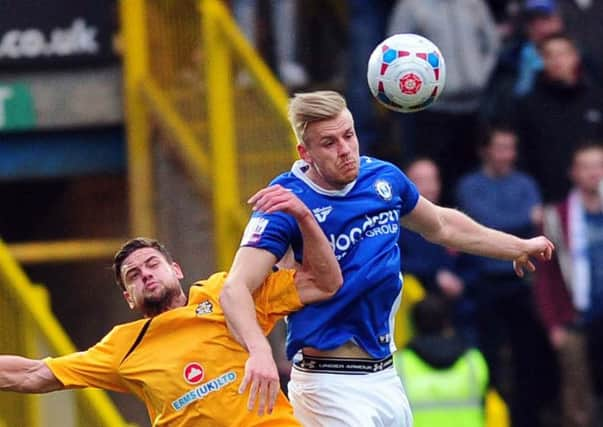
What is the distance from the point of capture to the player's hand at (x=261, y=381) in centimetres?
619

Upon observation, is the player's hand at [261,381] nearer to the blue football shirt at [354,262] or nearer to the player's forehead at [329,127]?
the blue football shirt at [354,262]

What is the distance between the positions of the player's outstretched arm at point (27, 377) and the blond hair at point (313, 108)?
132cm

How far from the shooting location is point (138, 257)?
6848 millimetres

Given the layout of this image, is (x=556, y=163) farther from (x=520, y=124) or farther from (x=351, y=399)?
(x=351, y=399)

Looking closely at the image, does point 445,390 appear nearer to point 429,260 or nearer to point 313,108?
point 429,260

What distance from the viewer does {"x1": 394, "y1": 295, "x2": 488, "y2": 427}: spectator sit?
962 centimetres

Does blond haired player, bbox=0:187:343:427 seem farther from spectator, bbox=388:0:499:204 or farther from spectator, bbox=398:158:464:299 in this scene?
spectator, bbox=388:0:499:204

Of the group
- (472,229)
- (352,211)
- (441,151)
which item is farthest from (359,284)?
(441,151)

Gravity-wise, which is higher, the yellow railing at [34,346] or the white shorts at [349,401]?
the white shorts at [349,401]

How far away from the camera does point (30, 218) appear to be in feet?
47.9

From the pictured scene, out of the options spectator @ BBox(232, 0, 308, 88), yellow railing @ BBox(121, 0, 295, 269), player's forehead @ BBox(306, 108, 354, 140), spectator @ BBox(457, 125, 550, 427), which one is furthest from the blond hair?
spectator @ BBox(232, 0, 308, 88)

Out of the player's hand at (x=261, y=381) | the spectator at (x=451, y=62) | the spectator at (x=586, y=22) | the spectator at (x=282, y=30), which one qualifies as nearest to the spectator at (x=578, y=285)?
the spectator at (x=451, y=62)

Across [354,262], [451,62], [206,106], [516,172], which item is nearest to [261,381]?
[354,262]

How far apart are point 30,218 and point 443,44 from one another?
449 cm
